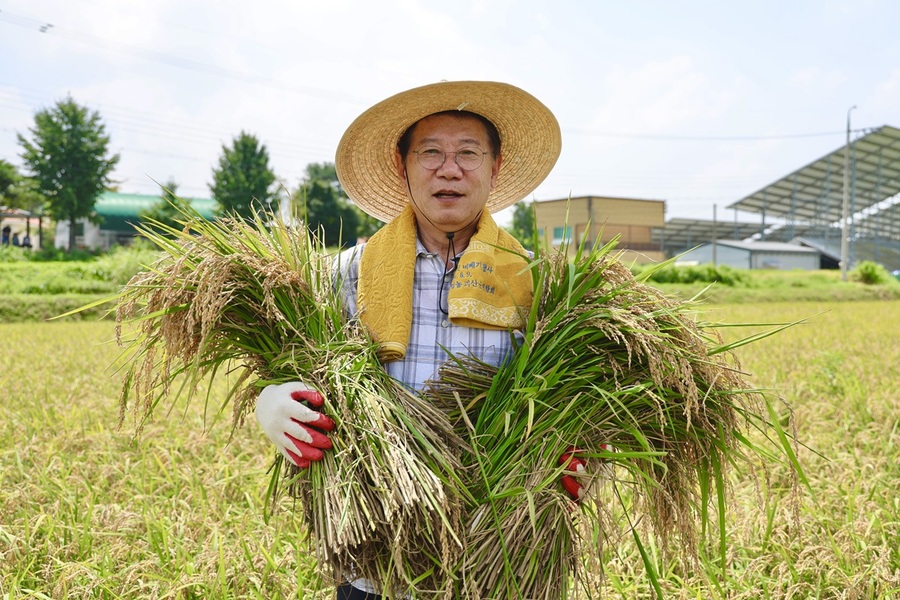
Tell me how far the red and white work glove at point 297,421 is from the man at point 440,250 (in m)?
0.04

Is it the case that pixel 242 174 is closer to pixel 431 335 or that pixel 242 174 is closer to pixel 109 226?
pixel 109 226

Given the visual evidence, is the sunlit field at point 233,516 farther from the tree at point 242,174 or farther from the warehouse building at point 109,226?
the warehouse building at point 109,226

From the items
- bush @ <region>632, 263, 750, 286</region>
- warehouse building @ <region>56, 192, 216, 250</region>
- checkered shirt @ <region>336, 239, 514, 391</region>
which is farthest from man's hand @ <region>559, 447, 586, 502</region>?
warehouse building @ <region>56, 192, 216, 250</region>

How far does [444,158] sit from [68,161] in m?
30.7

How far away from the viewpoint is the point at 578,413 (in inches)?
60.1

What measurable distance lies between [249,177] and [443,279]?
101 feet

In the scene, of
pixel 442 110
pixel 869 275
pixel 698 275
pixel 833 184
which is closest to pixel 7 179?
pixel 698 275

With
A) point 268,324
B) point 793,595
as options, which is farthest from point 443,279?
point 793,595

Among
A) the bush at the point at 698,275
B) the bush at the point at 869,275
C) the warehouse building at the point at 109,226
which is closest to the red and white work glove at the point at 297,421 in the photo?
the bush at the point at 698,275

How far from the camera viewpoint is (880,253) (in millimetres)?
40438

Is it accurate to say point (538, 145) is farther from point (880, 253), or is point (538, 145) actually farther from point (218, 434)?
point (880, 253)

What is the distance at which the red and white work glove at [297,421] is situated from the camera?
139cm

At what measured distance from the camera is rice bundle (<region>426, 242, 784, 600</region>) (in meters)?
1.45

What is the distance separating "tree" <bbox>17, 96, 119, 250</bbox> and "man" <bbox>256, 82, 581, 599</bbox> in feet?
95.4
